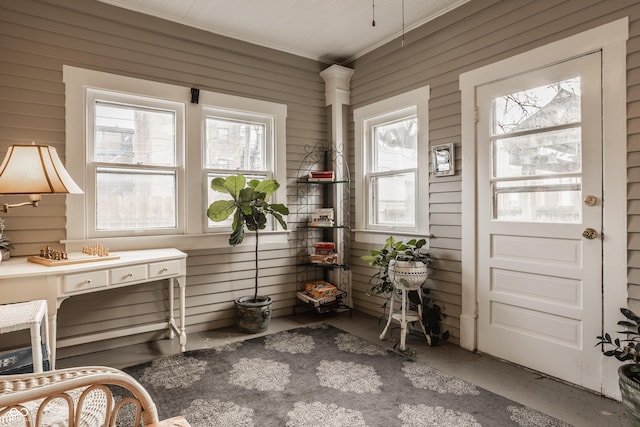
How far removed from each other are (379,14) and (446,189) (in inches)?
67.3

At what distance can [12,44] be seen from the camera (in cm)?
278

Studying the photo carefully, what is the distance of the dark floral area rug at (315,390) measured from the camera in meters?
2.14

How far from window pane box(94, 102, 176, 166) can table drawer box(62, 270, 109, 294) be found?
3.66 ft

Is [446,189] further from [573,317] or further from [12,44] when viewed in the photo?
[12,44]

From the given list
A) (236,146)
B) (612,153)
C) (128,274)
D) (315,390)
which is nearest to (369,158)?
(236,146)

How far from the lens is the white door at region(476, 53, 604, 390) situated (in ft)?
8.05

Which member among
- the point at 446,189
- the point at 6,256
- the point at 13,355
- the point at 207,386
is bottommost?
the point at 207,386

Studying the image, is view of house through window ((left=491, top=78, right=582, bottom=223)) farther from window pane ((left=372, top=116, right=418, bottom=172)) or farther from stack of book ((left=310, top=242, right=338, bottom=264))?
stack of book ((left=310, top=242, right=338, bottom=264))

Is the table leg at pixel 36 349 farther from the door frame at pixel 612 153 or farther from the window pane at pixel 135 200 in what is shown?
the door frame at pixel 612 153

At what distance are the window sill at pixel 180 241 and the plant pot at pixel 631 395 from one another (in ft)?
9.88

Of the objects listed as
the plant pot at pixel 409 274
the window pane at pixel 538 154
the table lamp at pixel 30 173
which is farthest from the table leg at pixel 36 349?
the window pane at pixel 538 154

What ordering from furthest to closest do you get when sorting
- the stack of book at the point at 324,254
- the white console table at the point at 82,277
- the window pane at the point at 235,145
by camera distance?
the stack of book at the point at 324,254, the window pane at the point at 235,145, the white console table at the point at 82,277

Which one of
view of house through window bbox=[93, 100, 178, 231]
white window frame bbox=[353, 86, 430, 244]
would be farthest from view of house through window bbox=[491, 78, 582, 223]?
view of house through window bbox=[93, 100, 178, 231]

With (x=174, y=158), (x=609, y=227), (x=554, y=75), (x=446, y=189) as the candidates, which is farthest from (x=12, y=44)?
(x=609, y=227)
